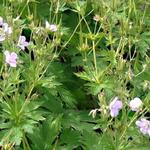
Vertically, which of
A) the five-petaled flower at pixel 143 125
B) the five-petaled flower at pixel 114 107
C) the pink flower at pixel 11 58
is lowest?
the five-petaled flower at pixel 143 125

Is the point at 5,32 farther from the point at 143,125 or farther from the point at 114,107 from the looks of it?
the point at 143,125

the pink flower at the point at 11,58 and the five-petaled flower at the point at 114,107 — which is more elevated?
the pink flower at the point at 11,58

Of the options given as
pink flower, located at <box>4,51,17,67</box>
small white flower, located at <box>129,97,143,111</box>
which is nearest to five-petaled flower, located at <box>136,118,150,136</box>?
small white flower, located at <box>129,97,143,111</box>

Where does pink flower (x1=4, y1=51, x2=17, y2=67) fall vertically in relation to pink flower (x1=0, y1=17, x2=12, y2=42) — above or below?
below

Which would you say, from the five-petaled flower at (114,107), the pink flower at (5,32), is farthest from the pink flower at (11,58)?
the five-petaled flower at (114,107)

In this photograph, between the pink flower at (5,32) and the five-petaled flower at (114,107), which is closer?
the five-petaled flower at (114,107)

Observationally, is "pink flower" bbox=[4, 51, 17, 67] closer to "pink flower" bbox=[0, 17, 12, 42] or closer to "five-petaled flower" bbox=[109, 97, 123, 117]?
"pink flower" bbox=[0, 17, 12, 42]

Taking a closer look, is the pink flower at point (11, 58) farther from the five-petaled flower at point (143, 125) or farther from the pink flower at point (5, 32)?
the five-petaled flower at point (143, 125)

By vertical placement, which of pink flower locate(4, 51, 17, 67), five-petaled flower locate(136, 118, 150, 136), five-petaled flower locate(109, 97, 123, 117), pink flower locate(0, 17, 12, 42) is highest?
pink flower locate(0, 17, 12, 42)

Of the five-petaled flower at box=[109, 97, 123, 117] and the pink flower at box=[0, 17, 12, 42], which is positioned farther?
the pink flower at box=[0, 17, 12, 42]

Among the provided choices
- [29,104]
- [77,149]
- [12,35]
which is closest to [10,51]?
[12,35]
